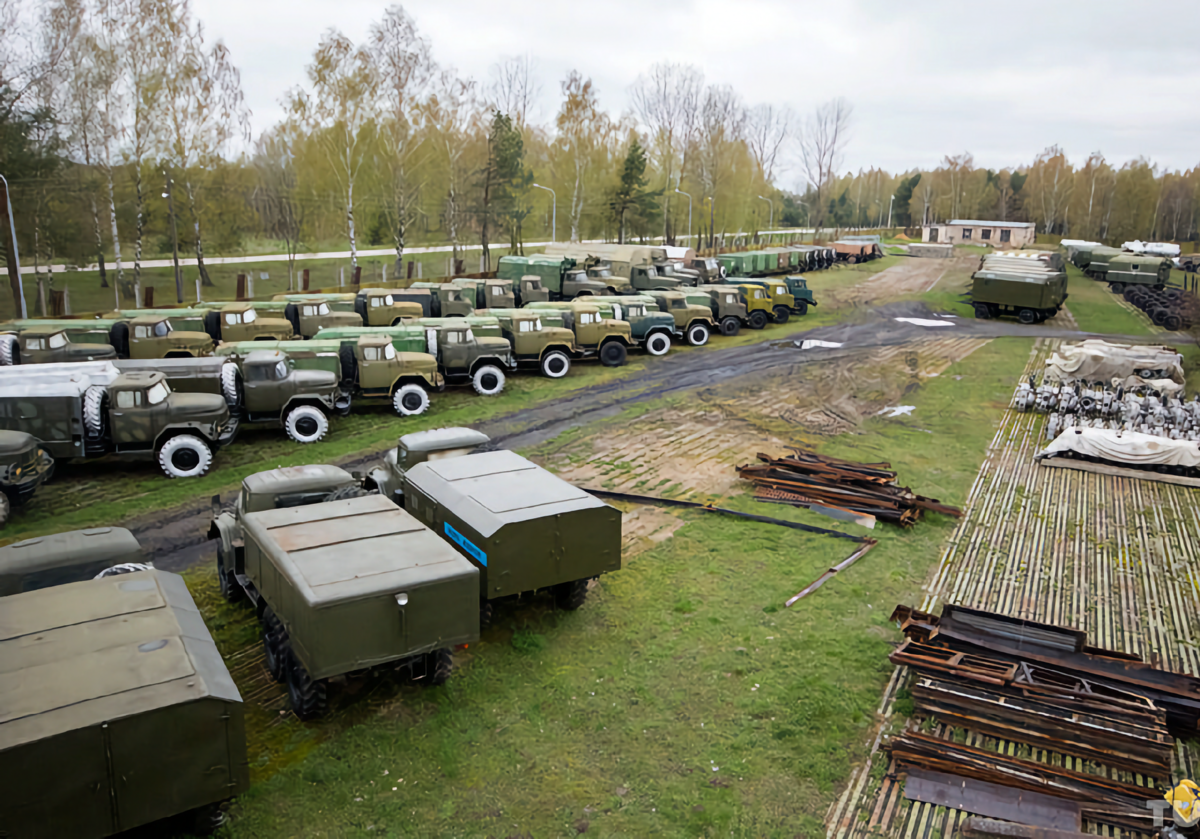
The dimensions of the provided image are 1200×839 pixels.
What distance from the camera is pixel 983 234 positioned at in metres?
91.9

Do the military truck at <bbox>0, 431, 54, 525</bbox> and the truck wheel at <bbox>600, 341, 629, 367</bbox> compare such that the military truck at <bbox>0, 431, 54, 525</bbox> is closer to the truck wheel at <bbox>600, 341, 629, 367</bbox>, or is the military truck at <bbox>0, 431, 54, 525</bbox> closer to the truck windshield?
the truck windshield

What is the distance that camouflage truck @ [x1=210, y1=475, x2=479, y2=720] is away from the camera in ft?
24.3

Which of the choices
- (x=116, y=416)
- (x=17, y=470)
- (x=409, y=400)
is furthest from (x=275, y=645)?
(x=409, y=400)

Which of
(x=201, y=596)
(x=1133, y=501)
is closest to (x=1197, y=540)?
(x=1133, y=501)

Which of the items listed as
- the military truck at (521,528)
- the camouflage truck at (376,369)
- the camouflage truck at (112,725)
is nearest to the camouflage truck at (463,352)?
the camouflage truck at (376,369)

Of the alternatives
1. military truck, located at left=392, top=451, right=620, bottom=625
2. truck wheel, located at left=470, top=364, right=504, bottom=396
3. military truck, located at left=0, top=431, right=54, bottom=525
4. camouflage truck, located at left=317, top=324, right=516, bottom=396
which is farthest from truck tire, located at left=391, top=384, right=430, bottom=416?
military truck, located at left=392, top=451, right=620, bottom=625

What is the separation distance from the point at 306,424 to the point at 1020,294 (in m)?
33.0

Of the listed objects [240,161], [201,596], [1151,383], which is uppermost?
[240,161]

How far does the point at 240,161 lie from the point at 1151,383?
159 ft

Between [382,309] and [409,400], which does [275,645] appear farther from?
[382,309]

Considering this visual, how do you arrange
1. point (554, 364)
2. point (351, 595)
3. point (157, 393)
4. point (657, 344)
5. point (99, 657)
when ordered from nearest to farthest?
1. point (99, 657)
2. point (351, 595)
3. point (157, 393)
4. point (554, 364)
5. point (657, 344)

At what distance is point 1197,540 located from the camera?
518 inches

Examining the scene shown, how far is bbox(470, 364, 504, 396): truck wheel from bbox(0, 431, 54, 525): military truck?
10396 mm

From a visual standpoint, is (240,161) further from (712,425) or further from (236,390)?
(712,425)
